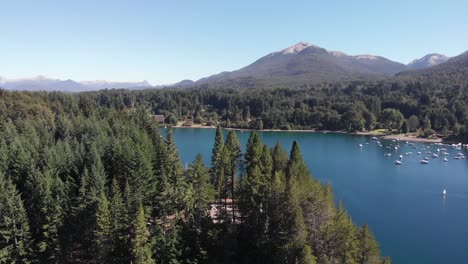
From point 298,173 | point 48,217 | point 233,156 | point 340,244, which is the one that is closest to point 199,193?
point 298,173

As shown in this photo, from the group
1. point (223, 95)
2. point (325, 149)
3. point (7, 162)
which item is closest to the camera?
point (7, 162)

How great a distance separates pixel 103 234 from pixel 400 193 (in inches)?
2063

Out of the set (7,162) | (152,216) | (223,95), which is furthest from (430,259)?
(223,95)

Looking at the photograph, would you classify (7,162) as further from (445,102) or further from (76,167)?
(445,102)

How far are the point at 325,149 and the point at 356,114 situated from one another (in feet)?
148

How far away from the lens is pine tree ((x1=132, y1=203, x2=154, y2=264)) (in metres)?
28.6

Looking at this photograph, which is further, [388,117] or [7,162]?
[388,117]

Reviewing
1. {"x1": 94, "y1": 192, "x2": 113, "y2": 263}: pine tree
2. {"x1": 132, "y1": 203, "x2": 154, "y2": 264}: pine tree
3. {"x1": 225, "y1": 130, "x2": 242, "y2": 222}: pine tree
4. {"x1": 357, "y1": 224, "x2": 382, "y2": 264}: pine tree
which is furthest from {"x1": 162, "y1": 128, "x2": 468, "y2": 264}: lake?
{"x1": 94, "y1": 192, "x2": 113, "y2": 263}: pine tree

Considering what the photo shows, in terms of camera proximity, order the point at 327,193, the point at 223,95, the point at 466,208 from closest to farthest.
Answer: the point at 327,193 < the point at 466,208 < the point at 223,95

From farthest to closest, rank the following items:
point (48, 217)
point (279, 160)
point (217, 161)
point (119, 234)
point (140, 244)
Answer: point (217, 161), point (279, 160), point (48, 217), point (119, 234), point (140, 244)

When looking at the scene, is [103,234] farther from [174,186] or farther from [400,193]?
[400,193]

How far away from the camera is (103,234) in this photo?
29.8 m

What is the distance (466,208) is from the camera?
5734cm

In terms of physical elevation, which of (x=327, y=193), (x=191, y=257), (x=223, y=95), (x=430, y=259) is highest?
(x=223, y=95)
